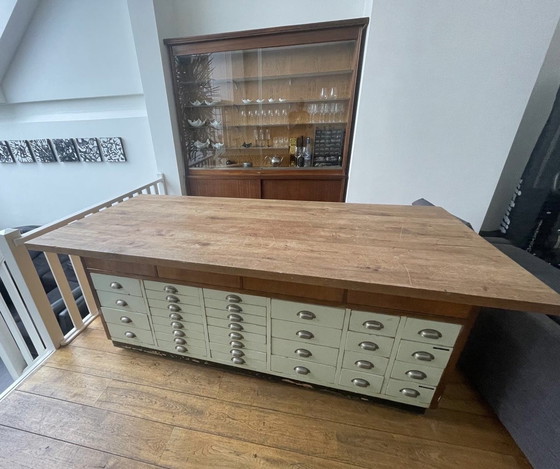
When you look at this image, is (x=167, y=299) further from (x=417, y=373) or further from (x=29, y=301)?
(x=417, y=373)

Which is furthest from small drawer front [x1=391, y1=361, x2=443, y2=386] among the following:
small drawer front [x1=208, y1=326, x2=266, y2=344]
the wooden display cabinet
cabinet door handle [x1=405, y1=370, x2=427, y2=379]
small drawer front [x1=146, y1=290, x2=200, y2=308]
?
the wooden display cabinet

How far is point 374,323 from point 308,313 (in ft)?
0.85

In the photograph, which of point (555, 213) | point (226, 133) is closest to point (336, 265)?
point (555, 213)

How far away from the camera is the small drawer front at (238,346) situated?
1153 millimetres

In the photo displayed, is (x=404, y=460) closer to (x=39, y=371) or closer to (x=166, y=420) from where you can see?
(x=166, y=420)

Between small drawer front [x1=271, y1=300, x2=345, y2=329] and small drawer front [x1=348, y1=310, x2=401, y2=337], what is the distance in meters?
0.05

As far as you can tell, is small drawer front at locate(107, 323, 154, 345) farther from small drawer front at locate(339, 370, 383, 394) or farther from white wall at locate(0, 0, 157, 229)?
white wall at locate(0, 0, 157, 229)

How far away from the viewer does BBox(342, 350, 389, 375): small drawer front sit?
101 cm

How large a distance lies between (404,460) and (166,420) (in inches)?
41.9

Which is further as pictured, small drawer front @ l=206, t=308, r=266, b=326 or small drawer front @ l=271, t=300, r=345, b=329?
small drawer front @ l=206, t=308, r=266, b=326

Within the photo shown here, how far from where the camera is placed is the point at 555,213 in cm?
180

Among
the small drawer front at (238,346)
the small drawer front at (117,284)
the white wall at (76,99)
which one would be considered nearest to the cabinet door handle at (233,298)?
the small drawer front at (238,346)

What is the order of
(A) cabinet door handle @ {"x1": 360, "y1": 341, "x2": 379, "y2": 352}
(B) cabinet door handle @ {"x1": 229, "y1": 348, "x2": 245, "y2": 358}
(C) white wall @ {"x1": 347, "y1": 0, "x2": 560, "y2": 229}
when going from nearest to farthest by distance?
(A) cabinet door handle @ {"x1": 360, "y1": 341, "x2": 379, "y2": 352}, (B) cabinet door handle @ {"x1": 229, "y1": 348, "x2": 245, "y2": 358}, (C) white wall @ {"x1": 347, "y1": 0, "x2": 560, "y2": 229}

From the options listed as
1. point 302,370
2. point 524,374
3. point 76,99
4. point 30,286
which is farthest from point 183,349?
point 76,99
